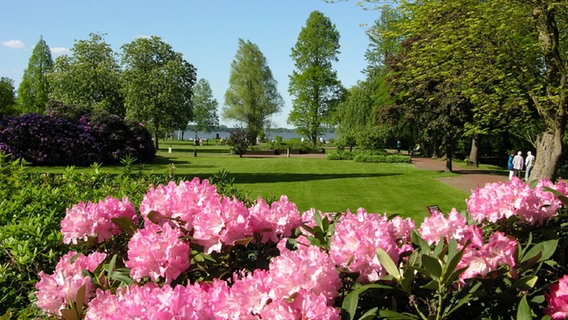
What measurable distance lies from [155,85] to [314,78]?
17009mm

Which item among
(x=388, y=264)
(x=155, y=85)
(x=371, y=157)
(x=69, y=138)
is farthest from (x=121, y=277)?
(x=155, y=85)

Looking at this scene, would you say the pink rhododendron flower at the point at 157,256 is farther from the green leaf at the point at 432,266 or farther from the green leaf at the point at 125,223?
the green leaf at the point at 432,266

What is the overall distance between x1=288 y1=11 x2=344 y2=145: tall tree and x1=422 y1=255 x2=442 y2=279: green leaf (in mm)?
48483

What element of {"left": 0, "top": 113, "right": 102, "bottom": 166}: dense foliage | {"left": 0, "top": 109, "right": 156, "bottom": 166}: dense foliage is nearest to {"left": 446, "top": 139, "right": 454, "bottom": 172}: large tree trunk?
{"left": 0, "top": 109, "right": 156, "bottom": 166}: dense foliage

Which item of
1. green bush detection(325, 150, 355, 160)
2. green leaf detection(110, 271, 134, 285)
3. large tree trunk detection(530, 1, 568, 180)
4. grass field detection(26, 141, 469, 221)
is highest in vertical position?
large tree trunk detection(530, 1, 568, 180)

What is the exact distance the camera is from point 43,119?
82.0ft

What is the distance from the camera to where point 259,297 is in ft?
4.69

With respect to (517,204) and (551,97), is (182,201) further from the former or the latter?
(551,97)

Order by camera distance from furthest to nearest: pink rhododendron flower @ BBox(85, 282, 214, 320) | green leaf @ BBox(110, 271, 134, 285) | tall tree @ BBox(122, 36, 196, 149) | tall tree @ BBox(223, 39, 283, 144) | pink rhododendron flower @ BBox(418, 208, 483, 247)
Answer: tall tree @ BBox(223, 39, 283, 144) < tall tree @ BBox(122, 36, 196, 149) < pink rhododendron flower @ BBox(418, 208, 483, 247) < green leaf @ BBox(110, 271, 134, 285) < pink rhododendron flower @ BBox(85, 282, 214, 320)

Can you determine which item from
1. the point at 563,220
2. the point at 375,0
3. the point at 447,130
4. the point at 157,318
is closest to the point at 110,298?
the point at 157,318

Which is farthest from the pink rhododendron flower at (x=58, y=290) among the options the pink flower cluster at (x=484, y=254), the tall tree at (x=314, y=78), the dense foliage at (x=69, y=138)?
the tall tree at (x=314, y=78)

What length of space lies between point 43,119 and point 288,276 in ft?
88.5

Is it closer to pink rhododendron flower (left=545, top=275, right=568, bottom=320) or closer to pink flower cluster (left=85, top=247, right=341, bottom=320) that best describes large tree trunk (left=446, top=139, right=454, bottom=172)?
pink rhododendron flower (left=545, top=275, right=568, bottom=320)

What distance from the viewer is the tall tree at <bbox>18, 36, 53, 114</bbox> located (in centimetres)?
6012
